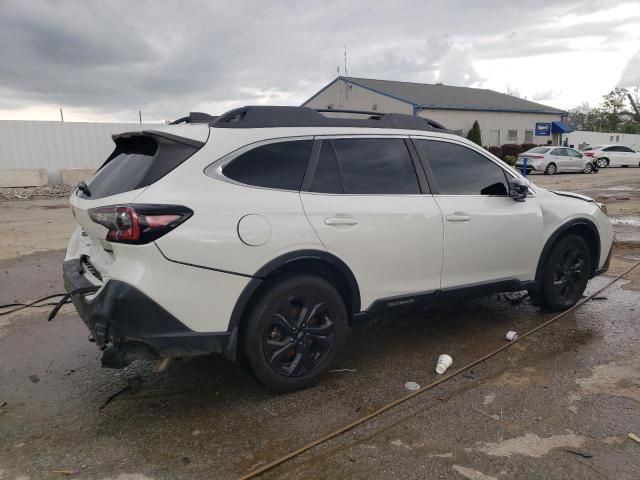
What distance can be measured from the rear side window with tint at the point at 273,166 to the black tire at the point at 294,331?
0.62m

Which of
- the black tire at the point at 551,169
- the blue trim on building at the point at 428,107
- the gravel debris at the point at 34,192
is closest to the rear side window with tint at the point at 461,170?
the gravel debris at the point at 34,192

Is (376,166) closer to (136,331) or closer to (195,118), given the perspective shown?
(195,118)

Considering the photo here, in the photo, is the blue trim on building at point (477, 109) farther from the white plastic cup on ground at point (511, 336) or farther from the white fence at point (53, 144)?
the white plastic cup on ground at point (511, 336)

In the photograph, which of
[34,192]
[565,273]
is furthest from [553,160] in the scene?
[565,273]

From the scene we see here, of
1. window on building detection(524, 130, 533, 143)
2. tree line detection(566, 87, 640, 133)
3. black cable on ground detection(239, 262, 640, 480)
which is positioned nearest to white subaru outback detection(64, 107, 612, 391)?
black cable on ground detection(239, 262, 640, 480)

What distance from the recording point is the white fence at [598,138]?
44562 millimetres

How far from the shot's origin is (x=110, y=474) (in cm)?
272

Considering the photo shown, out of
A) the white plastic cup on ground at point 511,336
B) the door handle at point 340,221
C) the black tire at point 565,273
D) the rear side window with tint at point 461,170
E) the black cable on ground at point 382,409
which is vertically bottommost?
Answer: the black cable on ground at point 382,409

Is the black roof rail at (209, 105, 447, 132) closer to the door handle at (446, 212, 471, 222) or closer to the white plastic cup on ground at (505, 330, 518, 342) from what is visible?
the door handle at (446, 212, 471, 222)

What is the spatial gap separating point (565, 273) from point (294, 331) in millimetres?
3043

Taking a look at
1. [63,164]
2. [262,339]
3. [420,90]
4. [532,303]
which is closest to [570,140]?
[420,90]

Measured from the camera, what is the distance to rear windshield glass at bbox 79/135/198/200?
10.2 ft

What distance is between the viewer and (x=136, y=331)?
2.92 meters

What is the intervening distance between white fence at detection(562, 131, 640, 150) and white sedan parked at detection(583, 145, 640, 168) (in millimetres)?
10663
